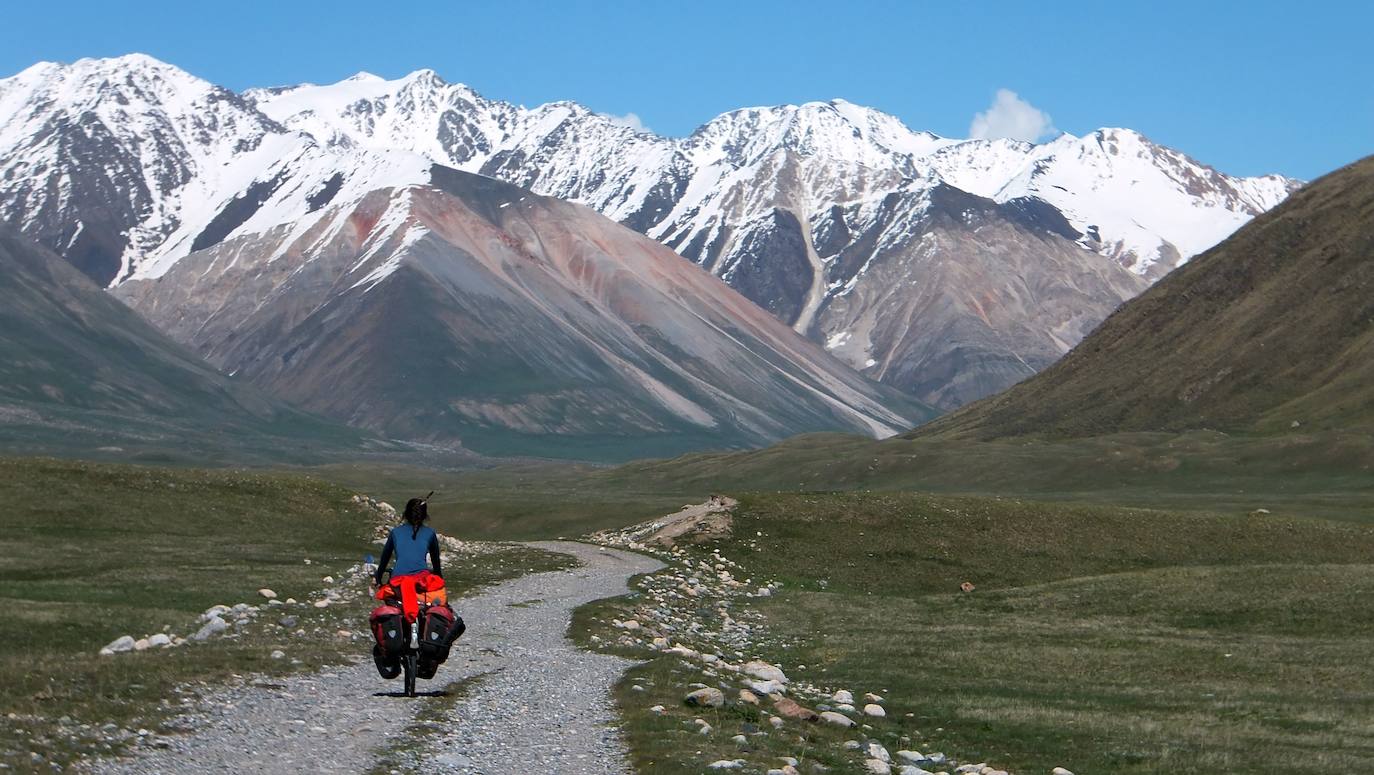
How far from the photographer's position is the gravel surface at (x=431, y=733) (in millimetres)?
22578

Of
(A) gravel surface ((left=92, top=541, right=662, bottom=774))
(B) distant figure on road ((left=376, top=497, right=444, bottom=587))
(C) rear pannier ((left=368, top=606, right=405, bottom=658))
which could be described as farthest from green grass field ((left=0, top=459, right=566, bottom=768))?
(B) distant figure on road ((left=376, top=497, right=444, bottom=587))

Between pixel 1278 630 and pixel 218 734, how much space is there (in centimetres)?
3724

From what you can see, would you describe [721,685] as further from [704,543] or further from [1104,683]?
[704,543]

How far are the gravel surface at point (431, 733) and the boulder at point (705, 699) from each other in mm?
1575

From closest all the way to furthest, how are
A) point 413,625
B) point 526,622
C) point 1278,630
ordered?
1. point 413,625
2. point 526,622
3. point 1278,630

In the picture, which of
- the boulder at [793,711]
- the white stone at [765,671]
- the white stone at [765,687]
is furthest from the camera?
the white stone at [765,671]

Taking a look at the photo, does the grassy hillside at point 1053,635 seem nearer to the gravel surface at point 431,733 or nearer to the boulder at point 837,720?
the boulder at point 837,720

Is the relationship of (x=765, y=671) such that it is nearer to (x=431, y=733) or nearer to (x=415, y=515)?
(x=415, y=515)

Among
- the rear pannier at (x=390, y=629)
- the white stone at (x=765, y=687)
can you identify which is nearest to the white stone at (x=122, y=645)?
the rear pannier at (x=390, y=629)

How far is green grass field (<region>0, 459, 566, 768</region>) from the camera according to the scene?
24.9 metres

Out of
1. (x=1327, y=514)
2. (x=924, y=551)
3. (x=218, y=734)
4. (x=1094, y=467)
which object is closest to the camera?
(x=218, y=734)

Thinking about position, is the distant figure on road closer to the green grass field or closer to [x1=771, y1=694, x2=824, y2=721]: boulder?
the green grass field

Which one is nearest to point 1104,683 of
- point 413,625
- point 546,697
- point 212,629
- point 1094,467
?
point 546,697

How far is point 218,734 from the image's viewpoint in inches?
936
